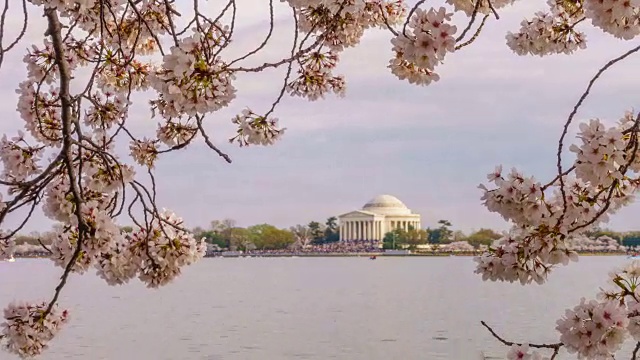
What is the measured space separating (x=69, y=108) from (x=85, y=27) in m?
0.98

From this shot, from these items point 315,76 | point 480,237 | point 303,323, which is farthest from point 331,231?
point 315,76

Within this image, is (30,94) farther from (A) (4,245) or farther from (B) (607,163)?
(B) (607,163)

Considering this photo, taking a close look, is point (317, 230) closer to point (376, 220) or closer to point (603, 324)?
point (376, 220)

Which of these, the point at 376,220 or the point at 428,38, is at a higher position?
the point at 376,220

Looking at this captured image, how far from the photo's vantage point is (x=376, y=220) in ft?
356

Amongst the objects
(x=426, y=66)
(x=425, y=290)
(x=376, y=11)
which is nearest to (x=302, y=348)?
(x=376, y=11)

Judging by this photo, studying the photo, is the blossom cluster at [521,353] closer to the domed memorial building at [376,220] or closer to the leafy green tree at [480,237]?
the leafy green tree at [480,237]

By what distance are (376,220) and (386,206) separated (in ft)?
13.6

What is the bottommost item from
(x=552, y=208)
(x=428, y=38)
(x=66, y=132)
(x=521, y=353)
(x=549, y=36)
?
(x=521, y=353)

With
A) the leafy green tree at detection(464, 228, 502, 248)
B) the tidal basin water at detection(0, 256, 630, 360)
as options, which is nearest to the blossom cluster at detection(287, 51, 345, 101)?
the tidal basin water at detection(0, 256, 630, 360)

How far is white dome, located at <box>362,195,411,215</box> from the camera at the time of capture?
11138cm

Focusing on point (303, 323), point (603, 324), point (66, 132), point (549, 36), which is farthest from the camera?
point (303, 323)

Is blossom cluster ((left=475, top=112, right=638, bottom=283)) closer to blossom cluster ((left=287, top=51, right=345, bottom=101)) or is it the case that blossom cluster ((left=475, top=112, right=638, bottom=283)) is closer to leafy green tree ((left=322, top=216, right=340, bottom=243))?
blossom cluster ((left=287, top=51, right=345, bottom=101))

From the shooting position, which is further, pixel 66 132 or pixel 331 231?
pixel 331 231
